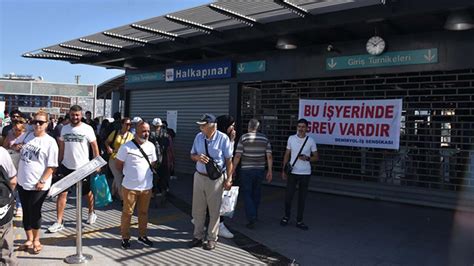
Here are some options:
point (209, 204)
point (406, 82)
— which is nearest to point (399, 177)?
point (406, 82)

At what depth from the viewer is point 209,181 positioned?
17.2 ft

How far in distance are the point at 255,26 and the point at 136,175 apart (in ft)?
15.1

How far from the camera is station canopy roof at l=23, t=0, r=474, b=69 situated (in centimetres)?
712

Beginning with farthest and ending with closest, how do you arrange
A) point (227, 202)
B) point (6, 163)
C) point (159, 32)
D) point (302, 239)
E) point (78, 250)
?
point (159, 32) → point (302, 239) → point (227, 202) → point (78, 250) → point (6, 163)

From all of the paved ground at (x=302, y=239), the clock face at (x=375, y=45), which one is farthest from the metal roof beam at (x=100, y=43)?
the clock face at (x=375, y=45)

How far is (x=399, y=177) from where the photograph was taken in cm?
859

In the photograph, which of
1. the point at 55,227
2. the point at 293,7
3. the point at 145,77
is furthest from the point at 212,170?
the point at 145,77

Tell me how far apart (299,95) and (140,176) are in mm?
5832

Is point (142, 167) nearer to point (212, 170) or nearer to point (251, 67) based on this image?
point (212, 170)

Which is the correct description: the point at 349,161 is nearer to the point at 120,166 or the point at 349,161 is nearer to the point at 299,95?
the point at 299,95

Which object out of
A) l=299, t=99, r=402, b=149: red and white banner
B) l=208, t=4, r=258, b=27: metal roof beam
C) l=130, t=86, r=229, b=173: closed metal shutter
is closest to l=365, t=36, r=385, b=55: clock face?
l=299, t=99, r=402, b=149: red and white banner

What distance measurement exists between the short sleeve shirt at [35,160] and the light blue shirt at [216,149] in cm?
171

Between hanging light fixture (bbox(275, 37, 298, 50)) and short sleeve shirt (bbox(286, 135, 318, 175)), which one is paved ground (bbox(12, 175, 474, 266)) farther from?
hanging light fixture (bbox(275, 37, 298, 50))

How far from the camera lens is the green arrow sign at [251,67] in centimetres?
1046
